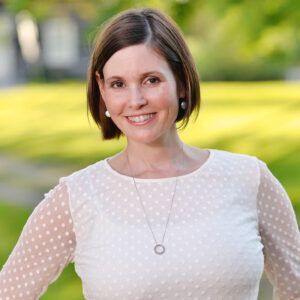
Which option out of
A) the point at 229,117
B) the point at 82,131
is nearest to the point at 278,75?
the point at 229,117

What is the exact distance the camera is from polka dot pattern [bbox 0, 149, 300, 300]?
2.18 m

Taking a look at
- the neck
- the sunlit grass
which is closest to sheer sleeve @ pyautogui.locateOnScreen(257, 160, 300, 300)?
the neck

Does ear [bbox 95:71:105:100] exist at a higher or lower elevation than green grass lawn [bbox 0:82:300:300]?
higher

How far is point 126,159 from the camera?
7.72 feet

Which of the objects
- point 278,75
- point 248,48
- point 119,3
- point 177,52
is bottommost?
point 278,75

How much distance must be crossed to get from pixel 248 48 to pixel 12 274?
5.64 m

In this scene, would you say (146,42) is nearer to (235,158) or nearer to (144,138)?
(144,138)

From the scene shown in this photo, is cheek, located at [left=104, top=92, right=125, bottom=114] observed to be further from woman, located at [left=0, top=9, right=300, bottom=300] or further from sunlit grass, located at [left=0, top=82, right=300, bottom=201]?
sunlit grass, located at [left=0, top=82, right=300, bottom=201]

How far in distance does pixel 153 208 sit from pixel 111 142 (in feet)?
45.5

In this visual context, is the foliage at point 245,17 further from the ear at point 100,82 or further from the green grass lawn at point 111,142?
the ear at point 100,82

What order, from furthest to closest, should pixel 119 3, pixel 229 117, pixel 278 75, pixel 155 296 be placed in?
pixel 278 75 < pixel 229 117 < pixel 119 3 < pixel 155 296

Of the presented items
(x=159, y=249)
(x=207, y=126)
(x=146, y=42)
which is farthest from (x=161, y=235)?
(x=207, y=126)

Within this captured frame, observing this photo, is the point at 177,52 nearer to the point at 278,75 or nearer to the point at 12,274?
the point at 12,274

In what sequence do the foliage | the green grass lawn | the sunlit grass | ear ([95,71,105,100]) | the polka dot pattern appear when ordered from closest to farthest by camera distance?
the polka dot pattern → ear ([95,71,105,100]) → the foliage → the green grass lawn → the sunlit grass
